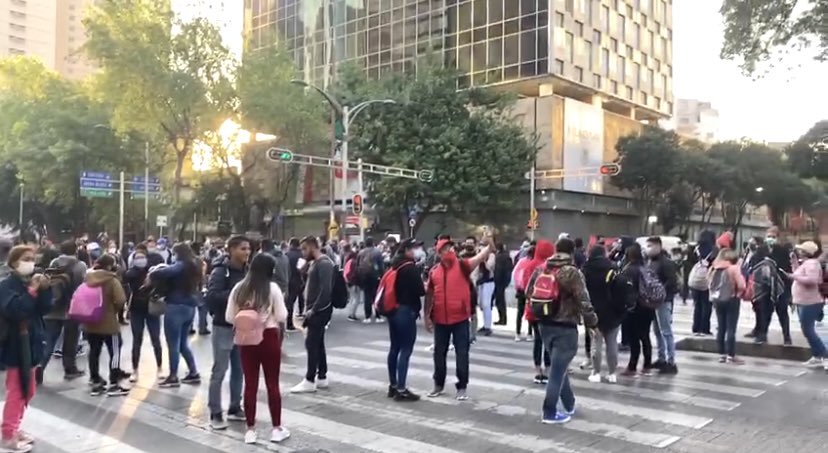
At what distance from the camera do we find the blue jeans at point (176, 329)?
8461mm

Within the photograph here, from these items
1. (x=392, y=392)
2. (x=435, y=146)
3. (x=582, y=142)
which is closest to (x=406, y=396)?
(x=392, y=392)

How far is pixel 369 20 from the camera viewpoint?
192 feet

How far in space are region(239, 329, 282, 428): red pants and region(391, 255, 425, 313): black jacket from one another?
1.98 metres

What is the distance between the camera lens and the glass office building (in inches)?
1966

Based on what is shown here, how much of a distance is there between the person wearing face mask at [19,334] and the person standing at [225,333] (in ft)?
4.72

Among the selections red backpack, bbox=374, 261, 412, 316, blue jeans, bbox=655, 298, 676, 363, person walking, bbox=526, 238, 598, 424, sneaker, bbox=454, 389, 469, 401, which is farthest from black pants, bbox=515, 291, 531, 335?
person walking, bbox=526, 238, 598, 424

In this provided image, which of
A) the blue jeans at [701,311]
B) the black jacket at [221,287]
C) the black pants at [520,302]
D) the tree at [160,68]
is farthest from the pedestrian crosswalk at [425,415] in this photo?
the tree at [160,68]

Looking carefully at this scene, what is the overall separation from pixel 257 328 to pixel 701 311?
948 centimetres

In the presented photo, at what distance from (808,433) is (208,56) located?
32820mm

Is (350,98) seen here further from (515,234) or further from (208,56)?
(515,234)

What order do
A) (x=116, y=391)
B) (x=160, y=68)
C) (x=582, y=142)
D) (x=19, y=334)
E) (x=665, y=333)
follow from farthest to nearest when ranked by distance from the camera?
1. (x=582, y=142)
2. (x=160, y=68)
3. (x=665, y=333)
4. (x=116, y=391)
5. (x=19, y=334)

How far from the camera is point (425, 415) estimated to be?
7.29 metres

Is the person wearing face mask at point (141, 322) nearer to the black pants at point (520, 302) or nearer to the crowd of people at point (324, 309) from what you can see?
the crowd of people at point (324, 309)

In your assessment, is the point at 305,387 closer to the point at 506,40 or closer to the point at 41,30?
the point at 506,40
